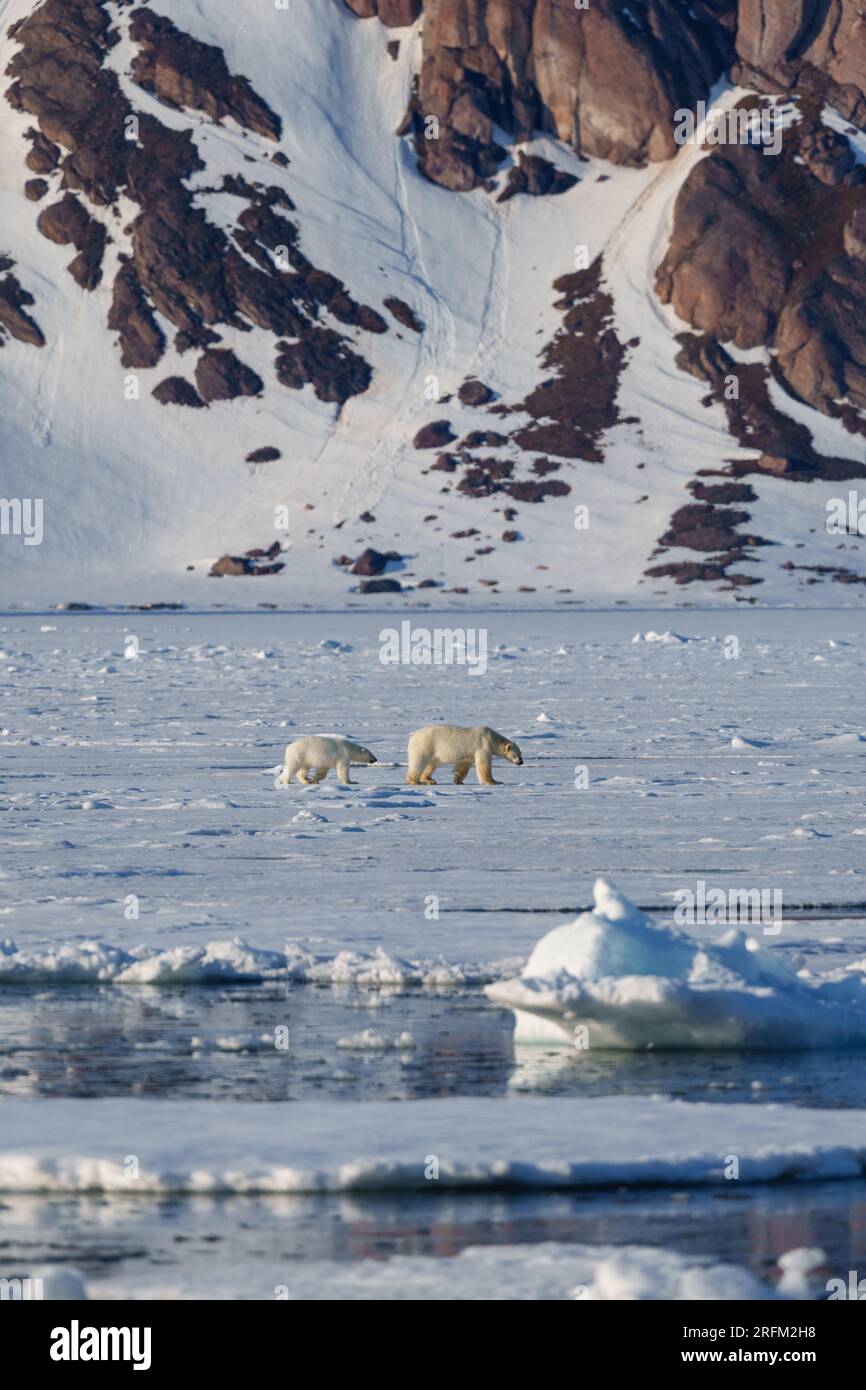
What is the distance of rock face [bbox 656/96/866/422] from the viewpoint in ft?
628

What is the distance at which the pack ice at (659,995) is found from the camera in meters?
13.0

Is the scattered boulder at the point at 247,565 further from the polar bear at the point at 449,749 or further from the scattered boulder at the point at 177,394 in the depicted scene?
the polar bear at the point at 449,749

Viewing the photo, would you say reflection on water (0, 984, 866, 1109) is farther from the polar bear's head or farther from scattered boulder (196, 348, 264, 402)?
scattered boulder (196, 348, 264, 402)

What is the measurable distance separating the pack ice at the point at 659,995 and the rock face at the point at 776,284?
181 metres

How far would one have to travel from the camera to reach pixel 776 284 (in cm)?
19288

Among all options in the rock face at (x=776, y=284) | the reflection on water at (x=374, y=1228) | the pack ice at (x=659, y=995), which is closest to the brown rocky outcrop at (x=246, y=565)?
the rock face at (x=776, y=284)

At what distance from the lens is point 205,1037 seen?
13.5 m

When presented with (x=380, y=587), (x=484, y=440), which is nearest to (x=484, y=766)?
(x=380, y=587)

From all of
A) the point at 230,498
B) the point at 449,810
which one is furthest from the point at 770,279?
the point at 449,810

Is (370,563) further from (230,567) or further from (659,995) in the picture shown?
(659,995)

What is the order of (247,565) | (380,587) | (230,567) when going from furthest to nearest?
(247,565) → (230,567) → (380,587)

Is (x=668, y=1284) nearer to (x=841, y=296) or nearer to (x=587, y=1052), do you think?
(x=587, y=1052)

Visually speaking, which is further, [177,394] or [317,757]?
[177,394]

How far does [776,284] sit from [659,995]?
18587 centimetres
